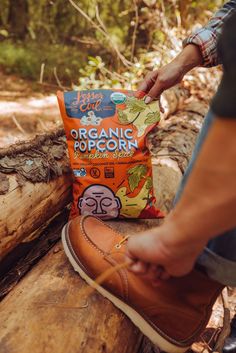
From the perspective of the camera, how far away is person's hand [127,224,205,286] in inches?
35.0

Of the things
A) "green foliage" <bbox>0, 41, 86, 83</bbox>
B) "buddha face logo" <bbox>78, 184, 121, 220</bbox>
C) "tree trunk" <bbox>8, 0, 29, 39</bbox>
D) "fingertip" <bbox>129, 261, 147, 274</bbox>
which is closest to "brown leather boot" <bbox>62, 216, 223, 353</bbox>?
"fingertip" <bbox>129, 261, 147, 274</bbox>

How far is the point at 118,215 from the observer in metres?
1.79

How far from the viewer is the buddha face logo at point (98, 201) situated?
172 centimetres

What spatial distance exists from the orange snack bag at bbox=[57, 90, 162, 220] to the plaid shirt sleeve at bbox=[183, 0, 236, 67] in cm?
29

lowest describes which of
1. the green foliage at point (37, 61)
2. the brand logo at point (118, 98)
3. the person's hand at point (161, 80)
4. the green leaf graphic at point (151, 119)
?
the green foliage at point (37, 61)

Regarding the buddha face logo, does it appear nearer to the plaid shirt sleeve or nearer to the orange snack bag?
the orange snack bag

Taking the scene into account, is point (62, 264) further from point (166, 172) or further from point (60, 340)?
point (166, 172)

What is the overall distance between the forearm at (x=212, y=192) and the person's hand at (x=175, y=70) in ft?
2.93

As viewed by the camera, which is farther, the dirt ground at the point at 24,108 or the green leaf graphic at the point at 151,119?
the dirt ground at the point at 24,108

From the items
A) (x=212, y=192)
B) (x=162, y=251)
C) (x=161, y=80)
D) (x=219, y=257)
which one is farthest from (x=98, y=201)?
(x=212, y=192)

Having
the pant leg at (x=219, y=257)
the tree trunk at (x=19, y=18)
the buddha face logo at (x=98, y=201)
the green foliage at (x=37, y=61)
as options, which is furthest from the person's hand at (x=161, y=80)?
the tree trunk at (x=19, y=18)

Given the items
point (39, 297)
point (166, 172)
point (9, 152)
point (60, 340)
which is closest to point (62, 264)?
point (39, 297)

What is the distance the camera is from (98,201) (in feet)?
5.69

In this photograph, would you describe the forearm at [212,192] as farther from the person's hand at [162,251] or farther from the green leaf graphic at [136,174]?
the green leaf graphic at [136,174]
